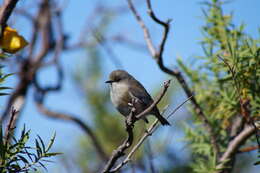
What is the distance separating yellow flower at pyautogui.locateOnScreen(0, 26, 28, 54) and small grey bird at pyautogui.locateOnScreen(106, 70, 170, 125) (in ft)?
4.93

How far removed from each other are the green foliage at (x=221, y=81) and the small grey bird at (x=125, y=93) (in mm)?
364

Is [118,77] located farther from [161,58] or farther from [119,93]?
[161,58]

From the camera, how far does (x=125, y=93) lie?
3.15 metres

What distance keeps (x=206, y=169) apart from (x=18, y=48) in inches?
53.6

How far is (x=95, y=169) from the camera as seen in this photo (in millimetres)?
3684

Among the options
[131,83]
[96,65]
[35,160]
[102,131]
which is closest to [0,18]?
[35,160]

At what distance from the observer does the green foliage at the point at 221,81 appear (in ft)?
7.23

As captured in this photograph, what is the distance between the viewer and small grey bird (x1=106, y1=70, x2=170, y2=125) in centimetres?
301

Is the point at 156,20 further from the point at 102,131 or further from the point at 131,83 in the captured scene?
the point at 102,131

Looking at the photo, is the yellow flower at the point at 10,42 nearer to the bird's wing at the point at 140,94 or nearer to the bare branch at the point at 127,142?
the bare branch at the point at 127,142

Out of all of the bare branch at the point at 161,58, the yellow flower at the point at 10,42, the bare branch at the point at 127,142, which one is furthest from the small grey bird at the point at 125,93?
the yellow flower at the point at 10,42

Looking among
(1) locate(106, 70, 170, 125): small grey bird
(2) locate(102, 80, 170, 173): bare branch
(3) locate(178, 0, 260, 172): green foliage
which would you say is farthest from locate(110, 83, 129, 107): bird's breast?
(2) locate(102, 80, 170, 173): bare branch

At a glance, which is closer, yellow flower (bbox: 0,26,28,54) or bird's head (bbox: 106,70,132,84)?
yellow flower (bbox: 0,26,28,54)

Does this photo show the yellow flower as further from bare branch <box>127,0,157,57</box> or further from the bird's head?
the bird's head
